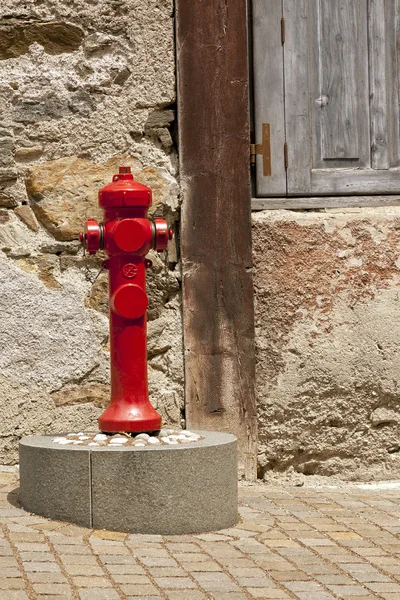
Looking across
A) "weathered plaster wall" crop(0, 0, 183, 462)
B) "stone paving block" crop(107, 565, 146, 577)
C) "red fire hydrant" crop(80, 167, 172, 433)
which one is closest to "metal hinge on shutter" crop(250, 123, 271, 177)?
"weathered plaster wall" crop(0, 0, 183, 462)

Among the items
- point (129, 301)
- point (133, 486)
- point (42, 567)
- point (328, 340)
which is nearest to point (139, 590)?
point (42, 567)

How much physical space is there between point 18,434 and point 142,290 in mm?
1079

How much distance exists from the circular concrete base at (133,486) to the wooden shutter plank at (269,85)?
1564mm

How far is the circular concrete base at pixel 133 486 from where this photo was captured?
3592mm

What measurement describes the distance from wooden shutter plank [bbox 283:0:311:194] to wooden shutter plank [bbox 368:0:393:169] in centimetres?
34

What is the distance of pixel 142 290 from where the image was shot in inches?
152

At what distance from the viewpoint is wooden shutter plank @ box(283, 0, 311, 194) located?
4777 millimetres

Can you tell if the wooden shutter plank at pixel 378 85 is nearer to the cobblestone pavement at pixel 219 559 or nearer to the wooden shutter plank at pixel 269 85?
the wooden shutter plank at pixel 269 85

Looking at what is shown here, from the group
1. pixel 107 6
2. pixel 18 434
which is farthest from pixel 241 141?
pixel 18 434

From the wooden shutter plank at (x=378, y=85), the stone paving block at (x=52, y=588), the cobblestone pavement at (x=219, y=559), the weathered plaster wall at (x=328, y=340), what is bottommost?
the cobblestone pavement at (x=219, y=559)

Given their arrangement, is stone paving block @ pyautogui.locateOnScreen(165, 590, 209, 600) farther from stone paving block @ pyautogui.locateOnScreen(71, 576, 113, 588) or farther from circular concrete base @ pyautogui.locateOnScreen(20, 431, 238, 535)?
circular concrete base @ pyautogui.locateOnScreen(20, 431, 238, 535)

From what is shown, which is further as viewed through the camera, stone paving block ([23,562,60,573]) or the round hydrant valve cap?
the round hydrant valve cap

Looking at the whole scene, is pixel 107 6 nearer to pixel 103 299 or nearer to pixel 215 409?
pixel 103 299

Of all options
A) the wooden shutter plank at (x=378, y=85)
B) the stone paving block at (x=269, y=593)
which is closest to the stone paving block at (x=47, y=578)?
the stone paving block at (x=269, y=593)
